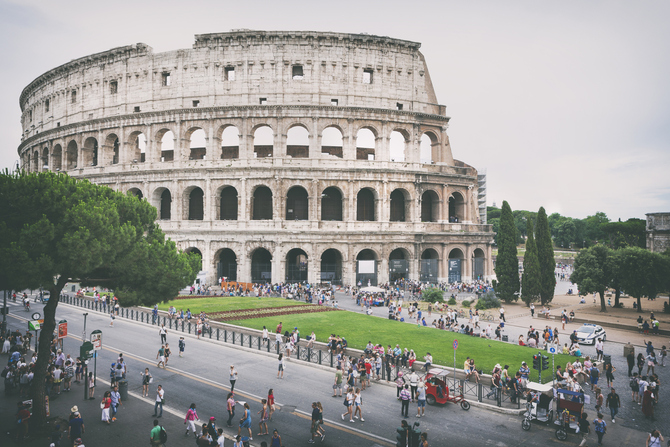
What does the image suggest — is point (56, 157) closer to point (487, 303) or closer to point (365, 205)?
point (365, 205)

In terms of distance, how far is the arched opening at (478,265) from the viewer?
5006cm

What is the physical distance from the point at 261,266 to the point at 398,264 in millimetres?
14404

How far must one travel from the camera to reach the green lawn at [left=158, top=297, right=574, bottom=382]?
2169cm

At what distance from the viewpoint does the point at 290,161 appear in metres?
43.6

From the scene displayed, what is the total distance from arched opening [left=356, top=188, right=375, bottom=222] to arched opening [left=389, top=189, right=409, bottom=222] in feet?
7.91

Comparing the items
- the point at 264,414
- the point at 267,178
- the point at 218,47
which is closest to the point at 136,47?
the point at 218,47

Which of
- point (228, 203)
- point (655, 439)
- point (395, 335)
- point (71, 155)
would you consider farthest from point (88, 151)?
point (655, 439)

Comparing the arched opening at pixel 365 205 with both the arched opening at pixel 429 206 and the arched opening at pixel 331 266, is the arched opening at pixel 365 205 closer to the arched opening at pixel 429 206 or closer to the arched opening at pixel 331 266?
the arched opening at pixel 331 266

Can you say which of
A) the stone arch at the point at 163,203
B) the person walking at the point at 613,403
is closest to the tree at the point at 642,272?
the person walking at the point at 613,403

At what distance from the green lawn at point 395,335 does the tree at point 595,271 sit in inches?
597

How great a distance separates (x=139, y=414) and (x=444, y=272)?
36.8 metres

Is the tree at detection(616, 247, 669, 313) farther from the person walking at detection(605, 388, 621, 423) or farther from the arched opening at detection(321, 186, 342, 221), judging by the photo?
the arched opening at detection(321, 186, 342, 221)

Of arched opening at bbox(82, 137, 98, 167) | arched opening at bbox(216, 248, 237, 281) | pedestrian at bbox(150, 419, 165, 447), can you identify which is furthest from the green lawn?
arched opening at bbox(82, 137, 98, 167)

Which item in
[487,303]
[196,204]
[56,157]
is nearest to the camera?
[487,303]
